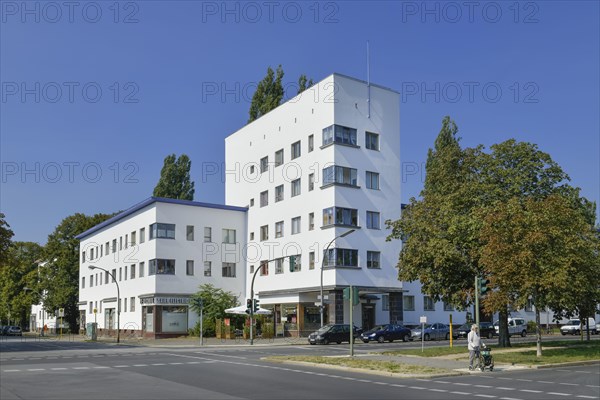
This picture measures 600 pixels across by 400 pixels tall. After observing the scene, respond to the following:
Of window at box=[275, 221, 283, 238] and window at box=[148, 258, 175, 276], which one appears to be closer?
window at box=[148, 258, 175, 276]

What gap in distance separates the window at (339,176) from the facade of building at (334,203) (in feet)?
0.29

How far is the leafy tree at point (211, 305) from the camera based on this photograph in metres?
63.1

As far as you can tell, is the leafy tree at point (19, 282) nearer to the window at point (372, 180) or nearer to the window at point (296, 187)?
the window at point (296, 187)

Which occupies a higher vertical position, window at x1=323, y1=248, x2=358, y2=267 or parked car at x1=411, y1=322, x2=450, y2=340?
window at x1=323, y1=248, x2=358, y2=267

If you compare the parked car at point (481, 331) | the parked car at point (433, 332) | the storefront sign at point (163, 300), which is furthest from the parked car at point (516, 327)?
the storefront sign at point (163, 300)

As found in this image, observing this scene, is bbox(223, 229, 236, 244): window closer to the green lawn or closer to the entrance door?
the entrance door

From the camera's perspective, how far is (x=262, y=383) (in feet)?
66.5

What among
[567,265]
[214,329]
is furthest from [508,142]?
[214,329]

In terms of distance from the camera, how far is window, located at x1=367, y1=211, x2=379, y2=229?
59.0m

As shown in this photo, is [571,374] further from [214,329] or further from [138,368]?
[214,329]

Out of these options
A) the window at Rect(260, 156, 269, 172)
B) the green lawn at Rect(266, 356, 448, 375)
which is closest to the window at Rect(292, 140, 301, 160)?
the window at Rect(260, 156, 269, 172)

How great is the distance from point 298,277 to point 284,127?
1503cm

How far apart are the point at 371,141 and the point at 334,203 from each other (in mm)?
7666

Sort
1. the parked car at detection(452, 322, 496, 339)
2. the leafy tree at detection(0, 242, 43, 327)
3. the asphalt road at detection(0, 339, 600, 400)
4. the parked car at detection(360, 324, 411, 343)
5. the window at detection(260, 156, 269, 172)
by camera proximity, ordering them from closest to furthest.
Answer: the asphalt road at detection(0, 339, 600, 400)
the parked car at detection(360, 324, 411, 343)
the parked car at detection(452, 322, 496, 339)
the window at detection(260, 156, 269, 172)
the leafy tree at detection(0, 242, 43, 327)
